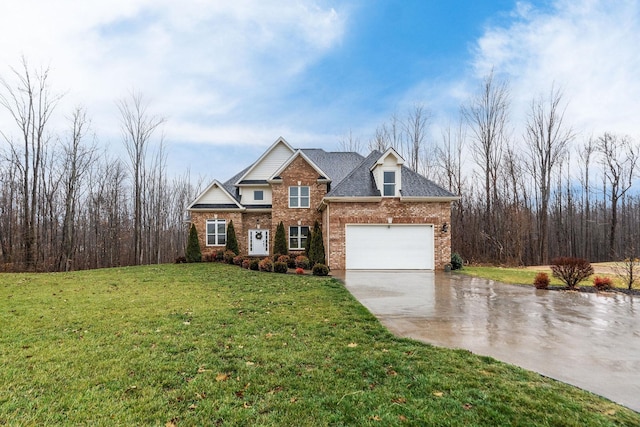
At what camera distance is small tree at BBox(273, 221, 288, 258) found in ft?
62.9

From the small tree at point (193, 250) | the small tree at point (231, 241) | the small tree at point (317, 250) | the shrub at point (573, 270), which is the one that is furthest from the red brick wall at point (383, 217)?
the small tree at point (193, 250)

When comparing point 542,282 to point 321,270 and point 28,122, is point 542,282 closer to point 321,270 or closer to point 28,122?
point 321,270

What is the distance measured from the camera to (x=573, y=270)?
10.4 metres

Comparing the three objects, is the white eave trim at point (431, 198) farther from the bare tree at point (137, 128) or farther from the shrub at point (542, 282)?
the bare tree at point (137, 128)

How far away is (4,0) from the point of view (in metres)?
10.9

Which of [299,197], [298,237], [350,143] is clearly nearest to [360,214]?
[299,197]

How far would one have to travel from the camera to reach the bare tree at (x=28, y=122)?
19.6 meters

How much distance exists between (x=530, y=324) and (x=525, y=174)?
24.5m

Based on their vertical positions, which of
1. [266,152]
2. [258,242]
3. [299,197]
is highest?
[266,152]

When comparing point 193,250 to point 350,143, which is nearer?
point 193,250

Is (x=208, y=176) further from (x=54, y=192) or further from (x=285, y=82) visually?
(x=285, y=82)

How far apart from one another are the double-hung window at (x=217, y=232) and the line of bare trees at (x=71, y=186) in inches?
282

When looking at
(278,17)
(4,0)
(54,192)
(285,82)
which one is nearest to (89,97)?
(54,192)

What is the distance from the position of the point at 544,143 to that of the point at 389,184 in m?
17.0
